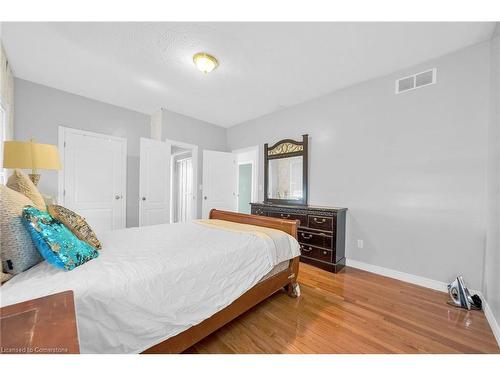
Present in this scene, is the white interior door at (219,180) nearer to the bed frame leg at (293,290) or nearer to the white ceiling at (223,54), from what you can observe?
the white ceiling at (223,54)

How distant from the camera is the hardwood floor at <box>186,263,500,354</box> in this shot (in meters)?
1.48

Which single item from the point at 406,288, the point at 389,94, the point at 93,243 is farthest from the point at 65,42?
the point at 406,288

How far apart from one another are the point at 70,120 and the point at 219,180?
2750mm

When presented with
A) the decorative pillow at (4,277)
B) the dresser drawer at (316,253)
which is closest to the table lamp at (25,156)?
the decorative pillow at (4,277)

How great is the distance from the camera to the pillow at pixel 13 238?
1004 mm

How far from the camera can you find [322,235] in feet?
9.65

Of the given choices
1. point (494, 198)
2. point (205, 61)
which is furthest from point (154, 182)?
point (494, 198)

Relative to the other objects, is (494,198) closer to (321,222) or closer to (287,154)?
(321,222)

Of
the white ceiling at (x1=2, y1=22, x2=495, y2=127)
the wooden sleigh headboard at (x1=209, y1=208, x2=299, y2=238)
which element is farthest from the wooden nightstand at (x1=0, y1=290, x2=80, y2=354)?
the white ceiling at (x1=2, y1=22, x2=495, y2=127)

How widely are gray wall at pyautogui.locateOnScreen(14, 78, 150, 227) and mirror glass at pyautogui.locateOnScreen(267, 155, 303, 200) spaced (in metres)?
2.60

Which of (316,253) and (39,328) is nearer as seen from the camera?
(39,328)

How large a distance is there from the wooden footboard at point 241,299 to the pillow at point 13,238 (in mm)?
796

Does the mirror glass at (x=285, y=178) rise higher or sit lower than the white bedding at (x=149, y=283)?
higher
